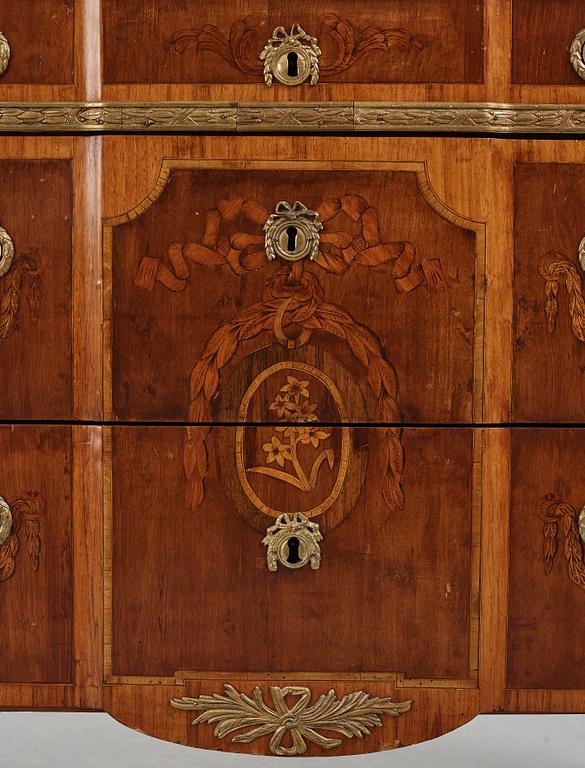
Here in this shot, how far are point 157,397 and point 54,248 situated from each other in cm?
22

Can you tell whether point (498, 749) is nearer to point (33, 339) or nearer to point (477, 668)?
point (477, 668)

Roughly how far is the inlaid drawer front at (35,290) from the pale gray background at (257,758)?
0.75 m

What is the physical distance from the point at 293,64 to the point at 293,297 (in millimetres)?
276

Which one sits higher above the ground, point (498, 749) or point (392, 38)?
point (392, 38)

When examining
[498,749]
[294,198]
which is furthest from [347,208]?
[498,749]

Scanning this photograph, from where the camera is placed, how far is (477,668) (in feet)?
4.12

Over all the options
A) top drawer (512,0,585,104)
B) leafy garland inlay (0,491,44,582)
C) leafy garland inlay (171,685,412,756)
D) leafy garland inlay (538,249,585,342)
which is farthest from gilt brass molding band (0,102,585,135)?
leafy garland inlay (171,685,412,756)

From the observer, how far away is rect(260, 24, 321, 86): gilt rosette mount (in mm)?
1210

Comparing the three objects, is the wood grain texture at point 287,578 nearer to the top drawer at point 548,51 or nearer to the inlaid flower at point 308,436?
the inlaid flower at point 308,436

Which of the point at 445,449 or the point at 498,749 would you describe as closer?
the point at 445,449

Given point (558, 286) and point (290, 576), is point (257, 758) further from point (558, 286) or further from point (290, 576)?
point (558, 286)

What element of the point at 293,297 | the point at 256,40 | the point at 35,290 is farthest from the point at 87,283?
the point at 256,40

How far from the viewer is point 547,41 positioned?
1.22 metres

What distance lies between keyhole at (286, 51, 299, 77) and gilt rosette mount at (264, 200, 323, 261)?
15 centimetres
